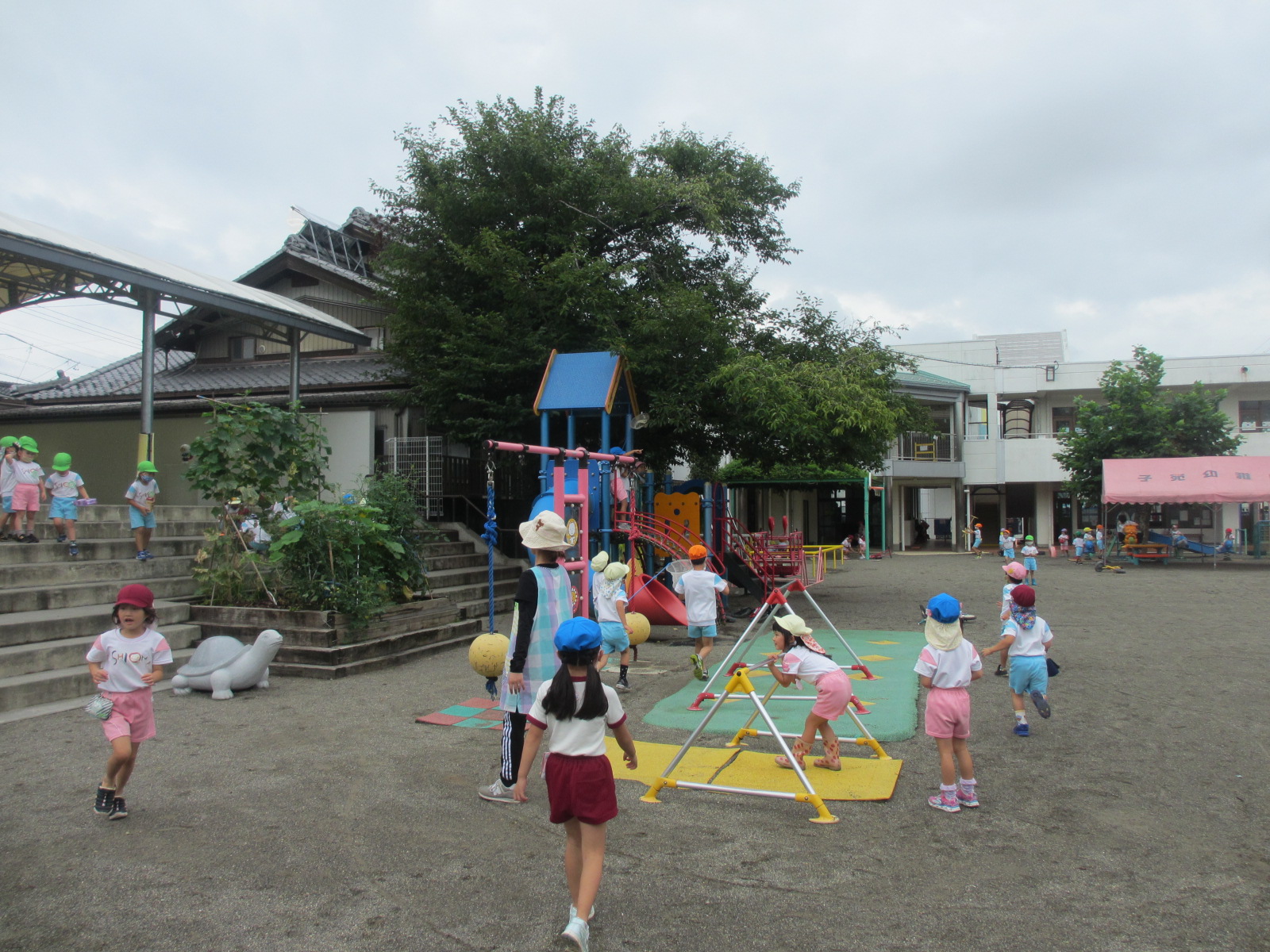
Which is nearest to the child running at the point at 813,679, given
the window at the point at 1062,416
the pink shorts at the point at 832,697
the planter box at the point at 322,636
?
the pink shorts at the point at 832,697

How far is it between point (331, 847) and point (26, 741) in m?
3.55

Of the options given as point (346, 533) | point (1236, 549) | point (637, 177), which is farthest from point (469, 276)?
point (1236, 549)

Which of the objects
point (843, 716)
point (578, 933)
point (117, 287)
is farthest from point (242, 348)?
point (578, 933)

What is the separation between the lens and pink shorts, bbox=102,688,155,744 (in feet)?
16.5

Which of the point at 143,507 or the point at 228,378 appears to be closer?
→ the point at 143,507

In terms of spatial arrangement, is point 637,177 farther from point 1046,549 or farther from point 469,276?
point 1046,549

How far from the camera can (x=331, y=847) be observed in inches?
183

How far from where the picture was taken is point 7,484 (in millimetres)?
10539

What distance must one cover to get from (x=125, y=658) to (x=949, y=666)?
5.02m

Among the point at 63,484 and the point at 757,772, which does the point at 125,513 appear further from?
the point at 757,772

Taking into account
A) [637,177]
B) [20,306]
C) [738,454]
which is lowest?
[738,454]

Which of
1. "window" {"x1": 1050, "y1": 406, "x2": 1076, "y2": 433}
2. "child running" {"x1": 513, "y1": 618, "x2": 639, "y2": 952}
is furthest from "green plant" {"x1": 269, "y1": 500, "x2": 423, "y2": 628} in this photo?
"window" {"x1": 1050, "y1": 406, "x2": 1076, "y2": 433}

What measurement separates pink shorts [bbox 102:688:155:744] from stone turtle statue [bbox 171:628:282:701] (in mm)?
3201

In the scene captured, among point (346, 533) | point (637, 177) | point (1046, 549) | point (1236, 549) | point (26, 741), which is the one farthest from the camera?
point (1046, 549)
